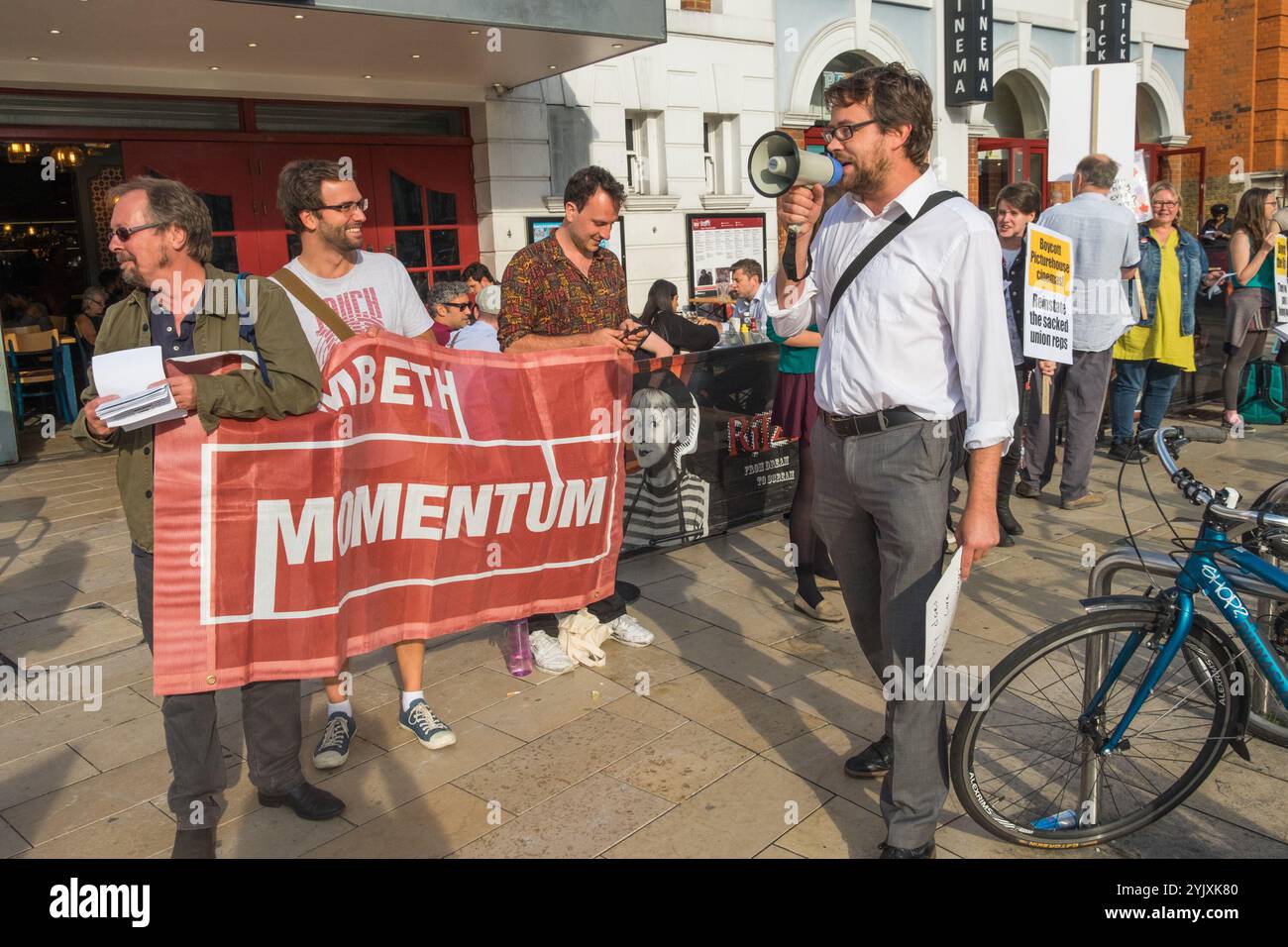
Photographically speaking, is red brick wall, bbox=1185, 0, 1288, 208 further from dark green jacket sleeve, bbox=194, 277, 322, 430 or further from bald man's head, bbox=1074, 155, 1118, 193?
dark green jacket sleeve, bbox=194, 277, 322, 430

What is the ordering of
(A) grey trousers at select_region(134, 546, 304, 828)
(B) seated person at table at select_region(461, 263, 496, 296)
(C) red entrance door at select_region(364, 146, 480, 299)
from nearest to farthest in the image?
(A) grey trousers at select_region(134, 546, 304, 828), (B) seated person at table at select_region(461, 263, 496, 296), (C) red entrance door at select_region(364, 146, 480, 299)

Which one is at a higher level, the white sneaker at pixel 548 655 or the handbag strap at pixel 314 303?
the handbag strap at pixel 314 303

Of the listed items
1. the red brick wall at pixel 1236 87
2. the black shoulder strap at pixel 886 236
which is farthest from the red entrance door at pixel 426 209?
the red brick wall at pixel 1236 87

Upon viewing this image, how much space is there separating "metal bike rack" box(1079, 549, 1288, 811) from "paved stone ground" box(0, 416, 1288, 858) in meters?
0.25

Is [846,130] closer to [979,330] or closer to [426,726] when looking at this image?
[979,330]

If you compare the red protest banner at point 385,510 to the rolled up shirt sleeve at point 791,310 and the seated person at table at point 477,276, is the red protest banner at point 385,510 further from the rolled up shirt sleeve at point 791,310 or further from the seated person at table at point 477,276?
the seated person at table at point 477,276

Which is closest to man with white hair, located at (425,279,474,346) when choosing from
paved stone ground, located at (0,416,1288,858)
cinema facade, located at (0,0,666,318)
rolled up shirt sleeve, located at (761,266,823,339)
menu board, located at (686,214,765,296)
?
paved stone ground, located at (0,416,1288,858)

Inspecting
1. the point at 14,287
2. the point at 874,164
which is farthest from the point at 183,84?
the point at 874,164

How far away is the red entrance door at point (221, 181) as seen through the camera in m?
10.1

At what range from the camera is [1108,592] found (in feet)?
11.6

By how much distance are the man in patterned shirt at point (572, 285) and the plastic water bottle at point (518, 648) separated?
0.28 feet

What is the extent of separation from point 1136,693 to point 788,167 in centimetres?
193

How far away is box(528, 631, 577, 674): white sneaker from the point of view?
480 cm
